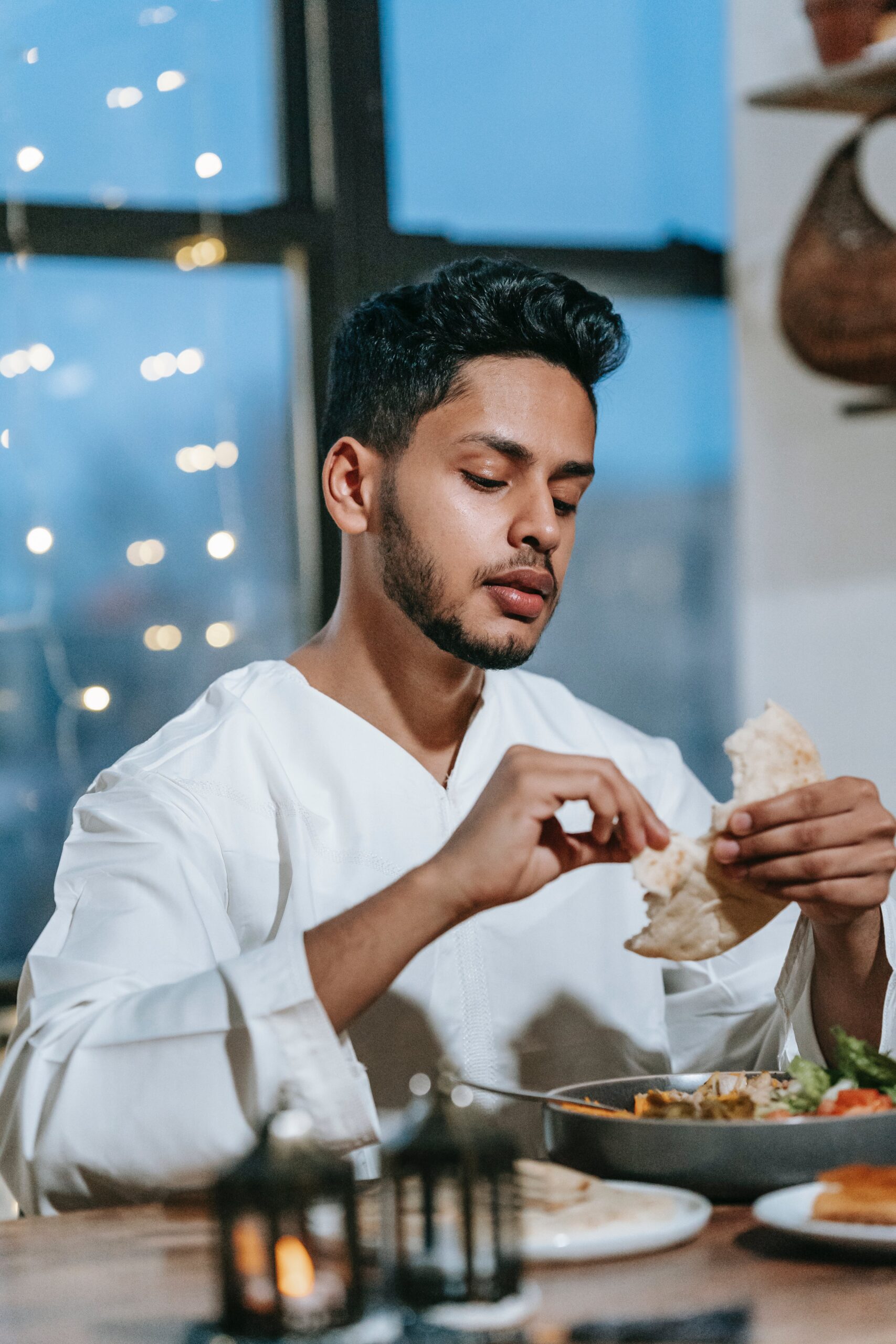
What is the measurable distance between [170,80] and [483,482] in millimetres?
2078

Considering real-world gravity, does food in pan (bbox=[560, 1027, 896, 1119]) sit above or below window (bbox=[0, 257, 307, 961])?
below

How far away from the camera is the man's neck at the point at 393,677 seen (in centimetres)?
187

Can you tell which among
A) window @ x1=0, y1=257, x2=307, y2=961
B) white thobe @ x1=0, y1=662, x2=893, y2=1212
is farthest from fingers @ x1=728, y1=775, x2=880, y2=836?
window @ x1=0, y1=257, x2=307, y2=961

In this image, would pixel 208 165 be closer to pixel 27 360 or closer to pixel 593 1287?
pixel 27 360

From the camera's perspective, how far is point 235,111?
11.4ft

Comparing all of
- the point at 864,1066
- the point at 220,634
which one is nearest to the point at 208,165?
the point at 220,634

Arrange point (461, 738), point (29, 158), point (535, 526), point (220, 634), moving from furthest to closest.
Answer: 1. point (220, 634)
2. point (29, 158)
3. point (461, 738)
4. point (535, 526)

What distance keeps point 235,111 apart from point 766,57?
1.36m

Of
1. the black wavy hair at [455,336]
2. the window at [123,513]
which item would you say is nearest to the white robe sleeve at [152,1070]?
the black wavy hair at [455,336]

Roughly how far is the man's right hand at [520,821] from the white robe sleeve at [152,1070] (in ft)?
0.49

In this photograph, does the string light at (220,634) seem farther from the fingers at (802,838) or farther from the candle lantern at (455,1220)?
the candle lantern at (455,1220)

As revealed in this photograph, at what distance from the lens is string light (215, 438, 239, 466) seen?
11.5 feet

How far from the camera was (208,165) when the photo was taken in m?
3.45

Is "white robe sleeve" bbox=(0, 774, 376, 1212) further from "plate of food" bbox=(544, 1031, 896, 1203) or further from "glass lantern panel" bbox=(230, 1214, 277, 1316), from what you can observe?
"glass lantern panel" bbox=(230, 1214, 277, 1316)
